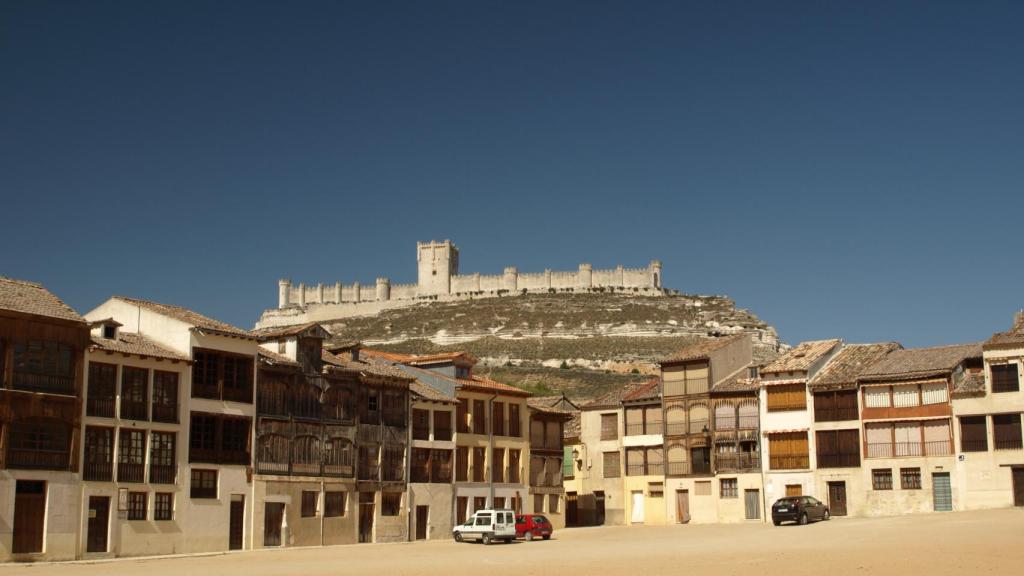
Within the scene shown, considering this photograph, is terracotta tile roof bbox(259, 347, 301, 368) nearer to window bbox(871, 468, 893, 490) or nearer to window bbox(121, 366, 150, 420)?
window bbox(121, 366, 150, 420)

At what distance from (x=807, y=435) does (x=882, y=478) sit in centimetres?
451

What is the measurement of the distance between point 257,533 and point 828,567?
27.0 m

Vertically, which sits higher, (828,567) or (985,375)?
(985,375)

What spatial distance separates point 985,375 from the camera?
6150 centimetres

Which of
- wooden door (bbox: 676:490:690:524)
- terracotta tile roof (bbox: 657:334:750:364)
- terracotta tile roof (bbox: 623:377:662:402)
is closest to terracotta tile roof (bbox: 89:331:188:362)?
terracotta tile roof (bbox: 657:334:750:364)

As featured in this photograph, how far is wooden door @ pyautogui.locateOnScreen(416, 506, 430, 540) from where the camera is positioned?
2435 inches

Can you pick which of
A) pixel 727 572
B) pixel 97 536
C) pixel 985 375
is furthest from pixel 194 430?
pixel 985 375

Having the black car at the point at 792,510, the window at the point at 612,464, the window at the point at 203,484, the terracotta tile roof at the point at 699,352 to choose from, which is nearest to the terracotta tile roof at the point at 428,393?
the window at the point at 203,484

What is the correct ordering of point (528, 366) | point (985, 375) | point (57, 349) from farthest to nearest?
→ point (528, 366) < point (985, 375) < point (57, 349)

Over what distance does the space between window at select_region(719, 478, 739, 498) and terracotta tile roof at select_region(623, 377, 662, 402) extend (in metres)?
6.49

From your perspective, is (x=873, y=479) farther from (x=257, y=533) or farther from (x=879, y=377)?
(x=257, y=533)

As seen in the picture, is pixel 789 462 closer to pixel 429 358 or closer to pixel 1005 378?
pixel 1005 378

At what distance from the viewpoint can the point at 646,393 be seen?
7525 cm

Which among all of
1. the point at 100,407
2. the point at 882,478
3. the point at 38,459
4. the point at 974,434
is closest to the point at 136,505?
the point at 100,407
